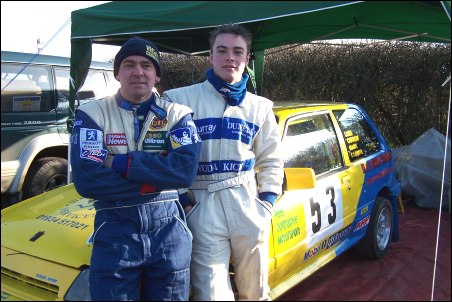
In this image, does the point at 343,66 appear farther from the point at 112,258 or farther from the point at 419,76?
the point at 112,258

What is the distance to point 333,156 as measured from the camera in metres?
3.84

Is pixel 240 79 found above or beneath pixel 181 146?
above

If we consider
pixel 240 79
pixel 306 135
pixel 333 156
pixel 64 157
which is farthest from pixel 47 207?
pixel 64 157

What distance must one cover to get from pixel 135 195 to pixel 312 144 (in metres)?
2.03

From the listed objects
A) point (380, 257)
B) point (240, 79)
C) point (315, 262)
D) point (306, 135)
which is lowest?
point (380, 257)

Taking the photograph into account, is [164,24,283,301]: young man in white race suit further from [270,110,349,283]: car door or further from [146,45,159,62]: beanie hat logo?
[270,110,349,283]: car door

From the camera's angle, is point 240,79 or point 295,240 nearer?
point 240,79

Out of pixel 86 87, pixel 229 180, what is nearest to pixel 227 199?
pixel 229 180

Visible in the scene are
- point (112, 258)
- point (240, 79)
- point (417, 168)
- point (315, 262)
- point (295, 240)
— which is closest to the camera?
point (112, 258)

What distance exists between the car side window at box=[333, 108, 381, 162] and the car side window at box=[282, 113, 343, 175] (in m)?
0.24

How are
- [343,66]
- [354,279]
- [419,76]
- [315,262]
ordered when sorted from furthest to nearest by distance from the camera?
[343,66]
[419,76]
[354,279]
[315,262]

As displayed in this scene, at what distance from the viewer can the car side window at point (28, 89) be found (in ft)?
17.4

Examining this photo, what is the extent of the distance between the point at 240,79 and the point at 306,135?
4.40 ft

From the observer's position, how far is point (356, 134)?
14.2 feet
